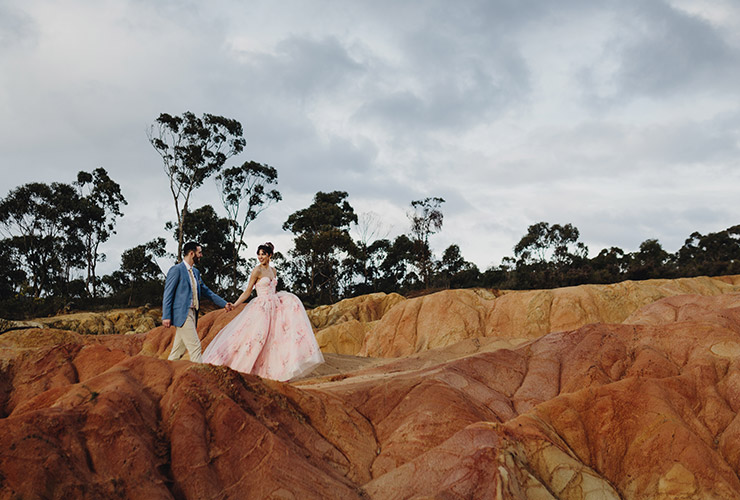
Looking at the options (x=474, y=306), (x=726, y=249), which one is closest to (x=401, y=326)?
(x=474, y=306)

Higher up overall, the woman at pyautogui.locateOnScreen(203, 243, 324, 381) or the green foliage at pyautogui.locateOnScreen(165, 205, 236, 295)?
the green foliage at pyautogui.locateOnScreen(165, 205, 236, 295)

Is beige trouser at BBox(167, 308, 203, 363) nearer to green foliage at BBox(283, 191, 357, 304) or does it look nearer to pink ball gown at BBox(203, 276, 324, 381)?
pink ball gown at BBox(203, 276, 324, 381)

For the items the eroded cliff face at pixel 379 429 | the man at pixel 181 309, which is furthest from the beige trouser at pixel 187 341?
the eroded cliff face at pixel 379 429

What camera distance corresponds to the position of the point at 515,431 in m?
6.72

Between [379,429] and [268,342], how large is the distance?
3377 mm

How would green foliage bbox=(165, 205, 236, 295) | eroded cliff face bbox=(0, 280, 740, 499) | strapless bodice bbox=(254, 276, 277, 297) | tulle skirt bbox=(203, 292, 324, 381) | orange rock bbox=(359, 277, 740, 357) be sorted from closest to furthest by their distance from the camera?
eroded cliff face bbox=(0, 280, 740, 499) → tulle skirt bbox=(203, 292, 324, 381) → strapless bodice bbox=(254, 276, 277, 297) → orange rock bbox=(359, 277, 740, 357) → green foliage bbox=(165, 205, 236, 295)

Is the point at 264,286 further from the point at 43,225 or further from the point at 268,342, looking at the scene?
the point at 43,225

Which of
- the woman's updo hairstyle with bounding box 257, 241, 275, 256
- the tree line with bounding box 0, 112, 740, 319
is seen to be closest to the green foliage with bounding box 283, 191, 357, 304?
the tree line with bounding box 0, 112, 740, 319

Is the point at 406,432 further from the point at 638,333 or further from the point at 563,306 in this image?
the point at 563,306

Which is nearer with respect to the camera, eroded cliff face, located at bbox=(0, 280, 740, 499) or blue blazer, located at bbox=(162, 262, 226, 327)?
eroded cliff face, located at bbox=(0, 280, 740, 499)

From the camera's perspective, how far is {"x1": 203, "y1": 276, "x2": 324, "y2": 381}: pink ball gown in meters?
10.0

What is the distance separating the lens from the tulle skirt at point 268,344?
10.0 m

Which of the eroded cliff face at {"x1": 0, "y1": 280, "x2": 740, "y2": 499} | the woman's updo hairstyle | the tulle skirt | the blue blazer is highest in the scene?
the woman's updo hairstyle

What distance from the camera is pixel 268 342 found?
33.8 ft
